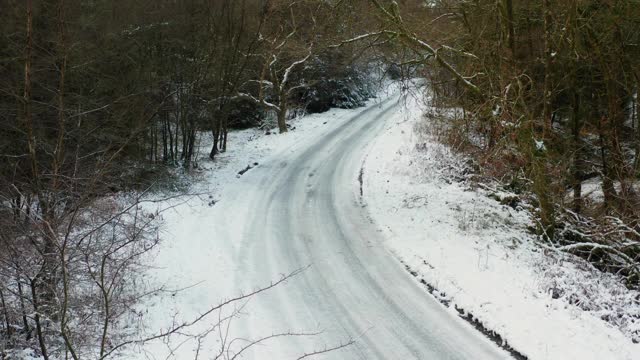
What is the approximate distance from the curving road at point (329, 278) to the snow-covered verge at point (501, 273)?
0.54m

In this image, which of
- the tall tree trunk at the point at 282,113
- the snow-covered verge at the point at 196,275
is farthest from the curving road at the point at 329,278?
the tall tree trunk at the point at 282,113

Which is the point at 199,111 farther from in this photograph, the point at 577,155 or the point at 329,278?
the point at 577,155

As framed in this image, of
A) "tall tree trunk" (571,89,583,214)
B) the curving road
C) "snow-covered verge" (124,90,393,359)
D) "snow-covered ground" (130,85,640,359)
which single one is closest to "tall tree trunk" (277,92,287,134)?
"snow-covered verge" (124,90,393,359)

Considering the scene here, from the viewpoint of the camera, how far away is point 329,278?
1105 centimetres

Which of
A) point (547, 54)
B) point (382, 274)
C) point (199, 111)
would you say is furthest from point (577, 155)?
point (199, 111)

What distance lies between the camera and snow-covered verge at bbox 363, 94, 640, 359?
8156 millimetres

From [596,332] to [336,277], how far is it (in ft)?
17.0

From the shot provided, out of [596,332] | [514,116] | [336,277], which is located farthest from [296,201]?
[596,332]

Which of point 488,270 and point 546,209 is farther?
point 546,209

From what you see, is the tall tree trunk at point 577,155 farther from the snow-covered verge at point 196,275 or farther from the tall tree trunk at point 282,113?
the tall tree trunk at point 282,113

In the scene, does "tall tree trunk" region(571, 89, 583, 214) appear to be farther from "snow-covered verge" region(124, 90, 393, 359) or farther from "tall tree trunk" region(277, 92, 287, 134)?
"tall tree trunk" region(277, 92, 287, 134)

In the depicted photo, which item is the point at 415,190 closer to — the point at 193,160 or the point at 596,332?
the point at 596,332

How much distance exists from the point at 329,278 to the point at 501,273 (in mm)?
3729

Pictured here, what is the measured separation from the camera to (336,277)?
437 inches
